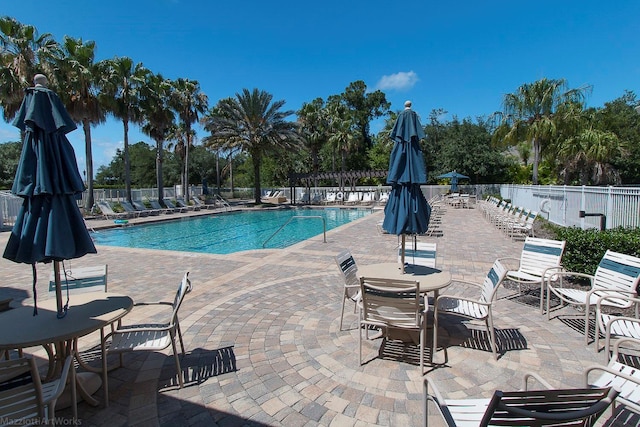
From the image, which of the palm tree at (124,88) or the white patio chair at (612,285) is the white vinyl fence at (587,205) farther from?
the palm tree at (124,88)

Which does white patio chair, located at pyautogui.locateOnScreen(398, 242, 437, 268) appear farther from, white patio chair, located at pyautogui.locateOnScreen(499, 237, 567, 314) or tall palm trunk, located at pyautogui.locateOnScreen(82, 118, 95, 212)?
tall palm trunk, located at pyautogui.locateOnScreen(82, 118, 95, 212)

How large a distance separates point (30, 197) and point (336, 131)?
2925 cm

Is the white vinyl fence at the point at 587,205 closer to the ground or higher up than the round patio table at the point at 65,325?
higher up

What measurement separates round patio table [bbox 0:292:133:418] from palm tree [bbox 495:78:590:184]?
23.9 m

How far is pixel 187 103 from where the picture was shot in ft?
80.3

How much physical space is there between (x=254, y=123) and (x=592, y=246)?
22.9 m

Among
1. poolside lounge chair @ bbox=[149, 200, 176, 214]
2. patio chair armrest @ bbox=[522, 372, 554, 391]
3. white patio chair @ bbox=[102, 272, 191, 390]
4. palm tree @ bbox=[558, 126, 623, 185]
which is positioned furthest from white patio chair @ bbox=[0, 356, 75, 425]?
palm tree @ bbox=[558, 126, 623, 185]

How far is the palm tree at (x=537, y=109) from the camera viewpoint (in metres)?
20.4

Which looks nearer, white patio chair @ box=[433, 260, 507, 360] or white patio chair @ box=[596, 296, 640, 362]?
white patio chair @ box=[596, 296, 640, 362]

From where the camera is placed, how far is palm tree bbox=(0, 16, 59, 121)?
14.5m

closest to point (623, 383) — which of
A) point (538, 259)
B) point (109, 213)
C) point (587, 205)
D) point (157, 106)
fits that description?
point (538, 259)


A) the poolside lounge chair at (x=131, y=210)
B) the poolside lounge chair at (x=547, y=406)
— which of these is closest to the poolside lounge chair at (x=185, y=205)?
the poolside lounge chair at (x=131, y=210)

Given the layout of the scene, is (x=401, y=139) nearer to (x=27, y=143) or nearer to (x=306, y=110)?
(x=27, y=143)

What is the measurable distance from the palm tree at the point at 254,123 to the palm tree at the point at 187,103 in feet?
3.80
